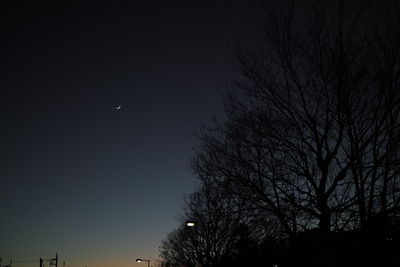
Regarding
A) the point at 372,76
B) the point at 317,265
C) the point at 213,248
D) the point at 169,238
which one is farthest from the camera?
the point at 169,238

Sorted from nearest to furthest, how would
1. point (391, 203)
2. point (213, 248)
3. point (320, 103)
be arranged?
point (391, 203) → point (320, 103) → point (213, 248)

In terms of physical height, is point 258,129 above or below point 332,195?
above

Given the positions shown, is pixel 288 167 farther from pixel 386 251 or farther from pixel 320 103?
pixel 386 251

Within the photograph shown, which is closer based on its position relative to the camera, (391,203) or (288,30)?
(391,203)

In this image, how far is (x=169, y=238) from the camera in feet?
156

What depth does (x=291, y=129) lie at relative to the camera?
11.0 m

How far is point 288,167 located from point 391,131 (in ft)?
9.04

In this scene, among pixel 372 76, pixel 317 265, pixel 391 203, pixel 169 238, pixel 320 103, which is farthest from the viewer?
pixel 169 238

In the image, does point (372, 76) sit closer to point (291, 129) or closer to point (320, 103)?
point (320, 103)

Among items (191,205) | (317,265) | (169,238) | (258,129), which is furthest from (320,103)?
(169,238)

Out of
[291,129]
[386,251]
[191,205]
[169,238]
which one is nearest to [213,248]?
[191,205]

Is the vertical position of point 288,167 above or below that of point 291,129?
below

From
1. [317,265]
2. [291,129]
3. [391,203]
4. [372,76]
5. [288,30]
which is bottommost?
[317,265]

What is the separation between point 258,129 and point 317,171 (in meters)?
1.94
